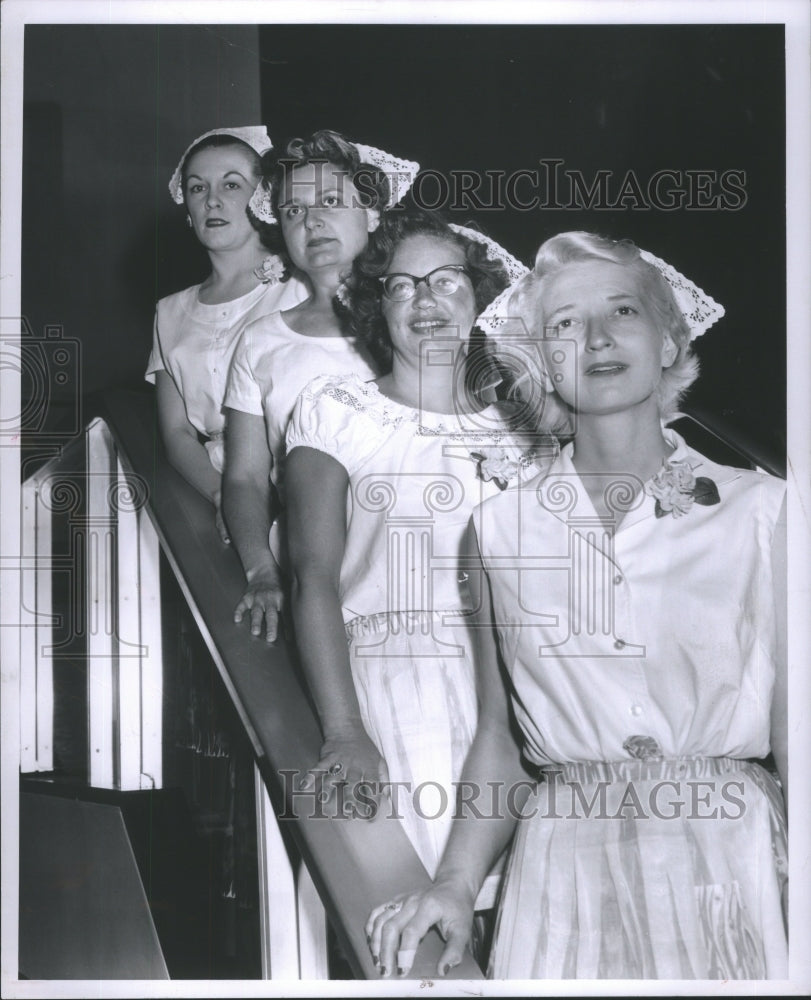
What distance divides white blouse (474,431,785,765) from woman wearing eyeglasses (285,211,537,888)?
10cm

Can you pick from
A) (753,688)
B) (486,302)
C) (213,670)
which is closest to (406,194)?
(486,302)

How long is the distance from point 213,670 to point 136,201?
3.12 feet

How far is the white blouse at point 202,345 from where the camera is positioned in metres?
2.41

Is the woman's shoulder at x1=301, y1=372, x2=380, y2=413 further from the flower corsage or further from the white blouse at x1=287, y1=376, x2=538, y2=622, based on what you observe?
the flower corsage

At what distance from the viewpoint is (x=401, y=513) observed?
2291 millimetres

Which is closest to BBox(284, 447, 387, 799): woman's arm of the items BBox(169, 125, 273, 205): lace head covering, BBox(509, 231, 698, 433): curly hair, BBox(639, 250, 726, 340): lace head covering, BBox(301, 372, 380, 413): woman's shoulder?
BBox(301, 372, 380, 413): woman's shoulder

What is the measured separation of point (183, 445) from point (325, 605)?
457 millimetres

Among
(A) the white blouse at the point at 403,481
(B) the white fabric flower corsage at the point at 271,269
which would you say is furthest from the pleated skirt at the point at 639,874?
(B) the white fabric flower corsage at the point at 271,269

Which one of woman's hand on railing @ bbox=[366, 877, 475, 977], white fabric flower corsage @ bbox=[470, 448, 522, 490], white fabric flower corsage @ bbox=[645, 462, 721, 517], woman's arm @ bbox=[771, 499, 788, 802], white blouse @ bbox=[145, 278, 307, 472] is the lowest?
woman's hand on railing @ bbox=[366, 877, 475, 977]

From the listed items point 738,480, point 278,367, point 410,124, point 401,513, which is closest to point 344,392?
point 278,367

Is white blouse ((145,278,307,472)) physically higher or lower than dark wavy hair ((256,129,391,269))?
lower

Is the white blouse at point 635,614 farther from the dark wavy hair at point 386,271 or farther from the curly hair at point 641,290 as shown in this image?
the dark wavy hair at point 386,271

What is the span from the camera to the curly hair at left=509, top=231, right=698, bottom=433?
229cm

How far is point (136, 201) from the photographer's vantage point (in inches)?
95.0
